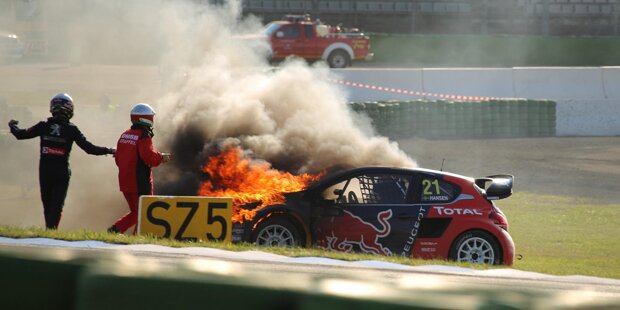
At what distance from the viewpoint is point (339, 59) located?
36844mm

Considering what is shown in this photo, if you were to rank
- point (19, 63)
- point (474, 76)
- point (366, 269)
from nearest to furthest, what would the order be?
point (366, 269) → point (19, 63) → point (474, 76)

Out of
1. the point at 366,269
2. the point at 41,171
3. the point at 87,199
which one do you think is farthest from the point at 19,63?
the point at 366,269

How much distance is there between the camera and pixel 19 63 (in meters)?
21.1

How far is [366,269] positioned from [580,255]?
16.1ft

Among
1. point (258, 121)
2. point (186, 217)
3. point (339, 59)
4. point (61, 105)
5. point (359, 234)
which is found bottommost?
point (359, 234)

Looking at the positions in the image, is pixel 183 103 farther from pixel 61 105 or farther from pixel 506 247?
pixel 506 247

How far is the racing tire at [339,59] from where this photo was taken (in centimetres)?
3669

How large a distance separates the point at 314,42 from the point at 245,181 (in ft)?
82.6

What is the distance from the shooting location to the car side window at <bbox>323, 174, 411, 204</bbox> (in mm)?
10562

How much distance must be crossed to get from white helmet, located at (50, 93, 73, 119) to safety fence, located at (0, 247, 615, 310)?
683 cm

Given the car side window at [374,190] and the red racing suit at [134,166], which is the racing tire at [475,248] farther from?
the red racing suit at [134,166]

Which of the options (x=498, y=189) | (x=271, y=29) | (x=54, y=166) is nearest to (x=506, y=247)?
(x=498, y=189)

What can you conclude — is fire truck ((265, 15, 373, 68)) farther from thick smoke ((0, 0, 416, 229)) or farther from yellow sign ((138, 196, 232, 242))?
yellow sign ((138, 196, 232, 242))

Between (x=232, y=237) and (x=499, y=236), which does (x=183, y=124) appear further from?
(x=499, y=236)
